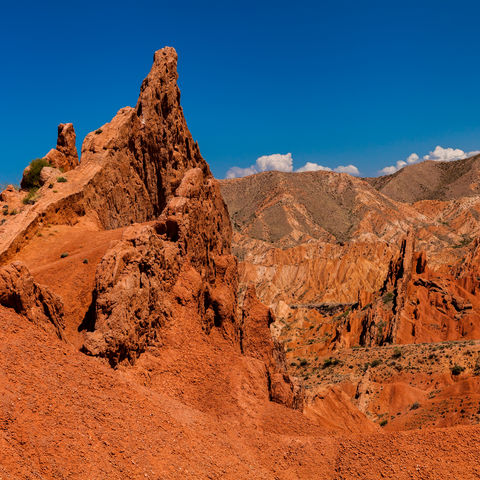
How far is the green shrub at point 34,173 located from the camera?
23.0 metres

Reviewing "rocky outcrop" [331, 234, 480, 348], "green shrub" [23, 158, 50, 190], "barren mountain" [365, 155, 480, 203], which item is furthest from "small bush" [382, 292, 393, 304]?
"barren mountain" [365, 155, 480, 203]

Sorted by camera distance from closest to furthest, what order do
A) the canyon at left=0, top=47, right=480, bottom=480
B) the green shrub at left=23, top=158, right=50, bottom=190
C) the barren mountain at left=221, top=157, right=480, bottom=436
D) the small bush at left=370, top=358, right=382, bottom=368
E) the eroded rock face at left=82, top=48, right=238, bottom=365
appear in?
the canyon at left=0, top=47, right=480, bottom=480
the eroded rock face at left=82, top=48, right=238, bottom=365
the green shrub at left=23, top=158, right=50, bottom=190
the barren mountain at left=221, top=157, right=480, bottom=436
the small bush at left=370, top=358, right=382, bottom=368

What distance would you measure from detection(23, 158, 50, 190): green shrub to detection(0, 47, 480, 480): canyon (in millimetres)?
84

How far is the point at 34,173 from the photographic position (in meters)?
23.1

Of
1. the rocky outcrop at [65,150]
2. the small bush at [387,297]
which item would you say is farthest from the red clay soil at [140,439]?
the small bush at [387,297]

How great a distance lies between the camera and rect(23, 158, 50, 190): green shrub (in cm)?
2305

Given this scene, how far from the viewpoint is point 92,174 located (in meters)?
21.4

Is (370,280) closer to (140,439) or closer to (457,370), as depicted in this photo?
(457,370)

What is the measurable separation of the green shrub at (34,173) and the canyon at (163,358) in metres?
0.08

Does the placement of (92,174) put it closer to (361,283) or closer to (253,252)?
(361,283)

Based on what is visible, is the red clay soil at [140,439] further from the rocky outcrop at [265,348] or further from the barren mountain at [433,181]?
the barren mountain at [433,181]

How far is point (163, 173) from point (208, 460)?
1851cm

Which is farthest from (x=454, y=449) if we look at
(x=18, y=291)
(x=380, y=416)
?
(x=380, y=416)

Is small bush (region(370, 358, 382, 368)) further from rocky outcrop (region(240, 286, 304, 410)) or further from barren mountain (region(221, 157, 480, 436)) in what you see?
rocky outcrop (region(240, 286, 304, 410))
